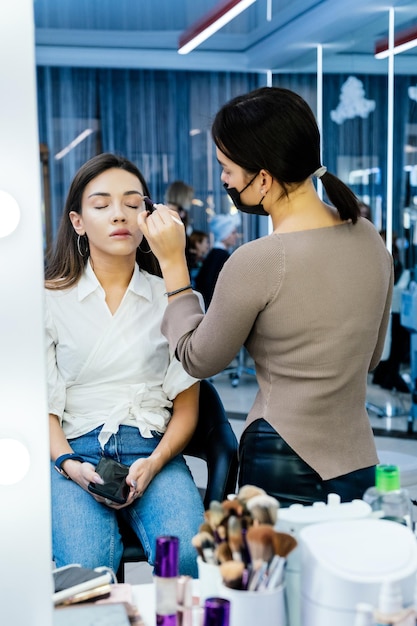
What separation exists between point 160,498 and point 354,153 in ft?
18.8

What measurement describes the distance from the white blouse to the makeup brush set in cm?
92

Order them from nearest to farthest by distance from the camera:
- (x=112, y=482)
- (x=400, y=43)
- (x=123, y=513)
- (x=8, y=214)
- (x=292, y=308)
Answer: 1. (x=8, y=214)
2. (x=292, y=308)
3. (x=112, y=482)
4. (x=123, y=513)
5. (x=400, y=43)

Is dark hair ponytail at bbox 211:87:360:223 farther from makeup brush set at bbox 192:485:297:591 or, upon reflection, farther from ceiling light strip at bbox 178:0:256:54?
ceiling light strip at bbox 178:0:256:54

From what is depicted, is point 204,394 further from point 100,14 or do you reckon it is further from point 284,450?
point 100,14

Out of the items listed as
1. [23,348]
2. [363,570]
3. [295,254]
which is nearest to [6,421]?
[23,348]

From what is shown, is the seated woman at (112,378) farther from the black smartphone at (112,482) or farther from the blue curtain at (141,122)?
the blue curtain at (141,122)

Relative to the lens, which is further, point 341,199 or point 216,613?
point 341,199

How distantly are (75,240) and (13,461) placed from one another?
1252mm

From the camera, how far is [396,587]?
0.92 meters

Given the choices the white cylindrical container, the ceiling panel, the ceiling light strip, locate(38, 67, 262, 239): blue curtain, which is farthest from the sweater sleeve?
locate(38, 67, 262, 239): blue curtain

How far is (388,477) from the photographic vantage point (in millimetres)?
1131

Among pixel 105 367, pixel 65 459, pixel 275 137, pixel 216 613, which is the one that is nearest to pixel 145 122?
pixel 105 367

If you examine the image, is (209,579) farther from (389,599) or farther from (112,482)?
(112,482)

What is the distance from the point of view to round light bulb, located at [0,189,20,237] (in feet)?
2.86
